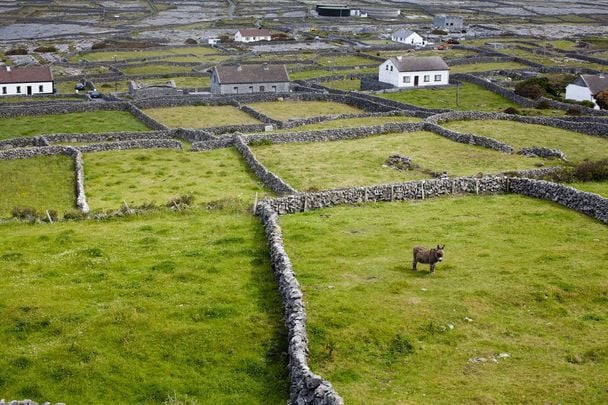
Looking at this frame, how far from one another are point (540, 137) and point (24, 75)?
67290 mm

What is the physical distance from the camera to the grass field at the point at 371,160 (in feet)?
147

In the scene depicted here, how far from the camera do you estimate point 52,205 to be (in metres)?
41.1

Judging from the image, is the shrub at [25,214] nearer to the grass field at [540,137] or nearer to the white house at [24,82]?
the grass field at [540,137]

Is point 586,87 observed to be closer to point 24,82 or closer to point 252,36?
point 24,82

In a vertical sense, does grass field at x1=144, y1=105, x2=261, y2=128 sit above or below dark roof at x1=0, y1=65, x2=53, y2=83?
below

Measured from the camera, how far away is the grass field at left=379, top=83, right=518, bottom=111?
262 ft

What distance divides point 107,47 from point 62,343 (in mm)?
131147

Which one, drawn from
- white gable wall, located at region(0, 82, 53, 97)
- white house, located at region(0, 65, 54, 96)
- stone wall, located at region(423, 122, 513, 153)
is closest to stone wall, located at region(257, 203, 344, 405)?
stone wall, located at region(423, 122, 513, 153)

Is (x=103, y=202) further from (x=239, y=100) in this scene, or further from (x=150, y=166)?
(x=239, y=100)

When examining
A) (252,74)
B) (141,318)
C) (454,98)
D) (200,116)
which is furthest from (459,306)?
(252,74)

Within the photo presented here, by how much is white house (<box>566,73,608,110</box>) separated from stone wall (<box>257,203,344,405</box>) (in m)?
61.4

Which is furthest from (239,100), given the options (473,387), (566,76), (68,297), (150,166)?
(473,387)

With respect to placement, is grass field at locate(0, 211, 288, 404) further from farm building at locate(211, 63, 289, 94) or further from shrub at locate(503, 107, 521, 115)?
farm building at locate(211, 63, 289, 94)

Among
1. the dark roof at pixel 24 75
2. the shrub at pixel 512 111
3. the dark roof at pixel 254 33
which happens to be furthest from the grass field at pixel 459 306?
the dark roof at pixel 254 33
